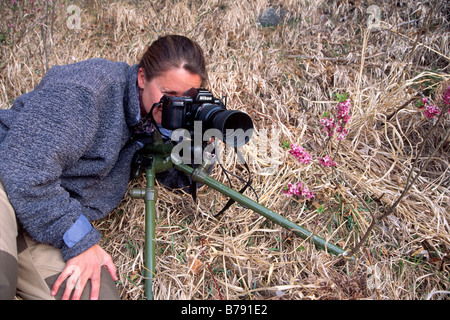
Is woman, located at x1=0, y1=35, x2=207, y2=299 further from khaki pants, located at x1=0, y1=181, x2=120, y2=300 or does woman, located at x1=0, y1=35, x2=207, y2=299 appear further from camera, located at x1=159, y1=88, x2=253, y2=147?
camera, located at x1=159, y1=88, x2=253, y2=147

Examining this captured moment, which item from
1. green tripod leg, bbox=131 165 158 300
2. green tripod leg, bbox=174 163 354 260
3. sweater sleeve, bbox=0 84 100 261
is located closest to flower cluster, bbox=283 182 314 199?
green tripod leg, bbox=174 163 354 260

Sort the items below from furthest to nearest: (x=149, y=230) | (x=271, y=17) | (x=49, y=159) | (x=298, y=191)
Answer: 1. (x=271, y=17)
2. (x=298, y=191)
3. (x=149, y=230)
4. (x=49, y=159)

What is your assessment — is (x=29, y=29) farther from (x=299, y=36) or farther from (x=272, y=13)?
(x=299, y=36)

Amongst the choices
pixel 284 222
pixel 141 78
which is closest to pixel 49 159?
pixel 141 78

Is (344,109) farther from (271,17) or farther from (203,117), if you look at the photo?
(271,17)

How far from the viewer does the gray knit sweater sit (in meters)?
1.07

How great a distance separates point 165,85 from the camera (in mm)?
1331

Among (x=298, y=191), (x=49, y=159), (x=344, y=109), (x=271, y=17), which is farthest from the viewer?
(x=271, y=17)

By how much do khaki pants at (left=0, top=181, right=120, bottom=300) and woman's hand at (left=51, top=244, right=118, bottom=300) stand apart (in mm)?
24

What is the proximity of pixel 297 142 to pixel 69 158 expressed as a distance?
49.9 inches

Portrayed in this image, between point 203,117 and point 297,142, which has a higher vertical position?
point 203,117
